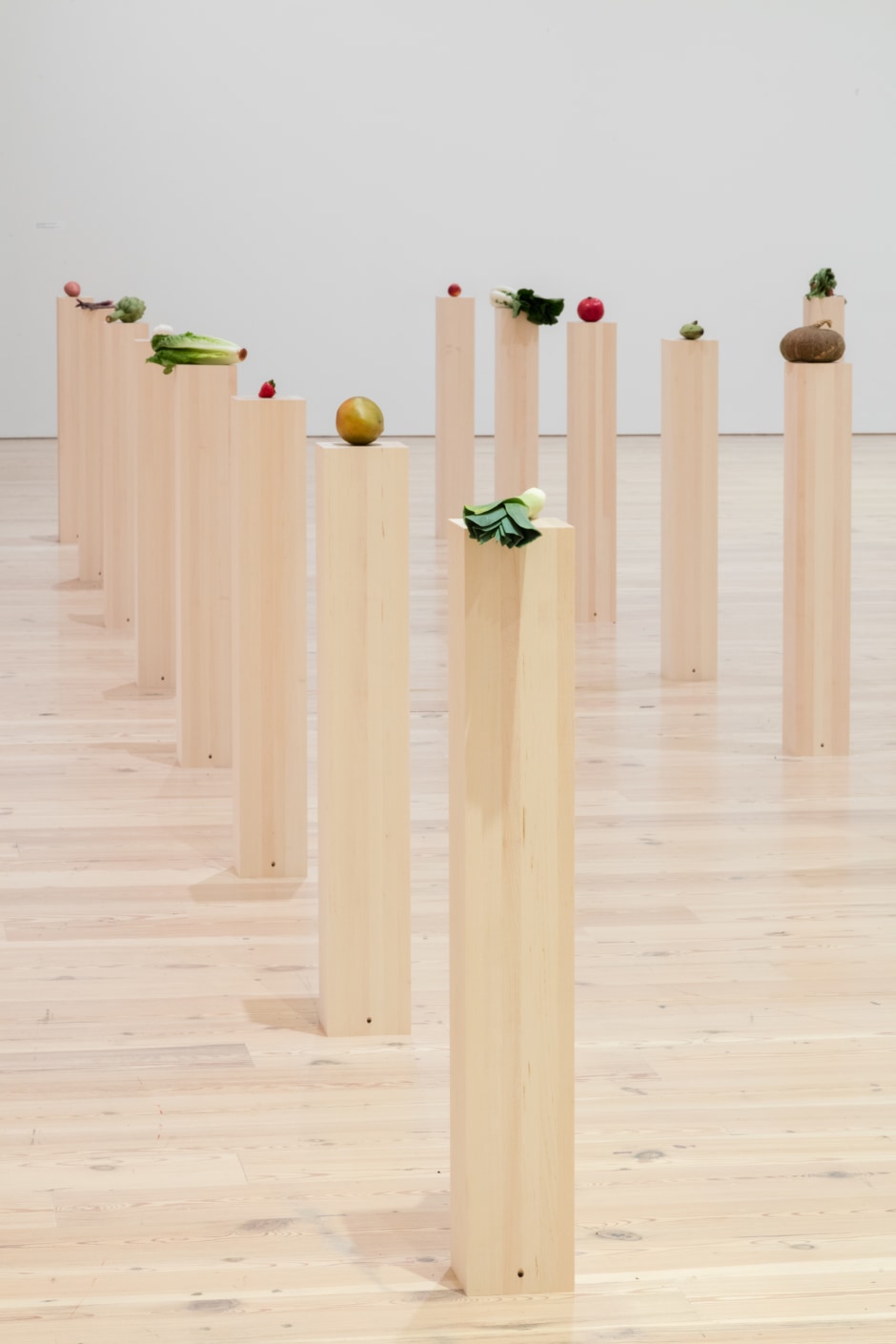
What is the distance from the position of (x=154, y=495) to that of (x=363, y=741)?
6.22 feet

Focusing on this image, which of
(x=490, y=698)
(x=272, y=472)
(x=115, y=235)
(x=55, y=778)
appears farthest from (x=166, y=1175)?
(x=115, y=235)

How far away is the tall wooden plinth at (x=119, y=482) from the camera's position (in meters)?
4.75

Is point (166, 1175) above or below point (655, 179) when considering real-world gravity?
below

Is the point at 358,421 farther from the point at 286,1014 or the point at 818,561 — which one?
the point at 818,561

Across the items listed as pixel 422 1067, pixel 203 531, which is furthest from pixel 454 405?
pixel 422 1067

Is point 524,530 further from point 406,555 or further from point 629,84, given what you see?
point 629,84

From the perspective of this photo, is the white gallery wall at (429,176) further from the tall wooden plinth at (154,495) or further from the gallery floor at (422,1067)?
the gallery floor at (422,1067)

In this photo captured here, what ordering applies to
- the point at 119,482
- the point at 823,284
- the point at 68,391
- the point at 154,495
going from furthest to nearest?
the point at 823,284
the point at 68,391
the point at 119,482
the point at 154,495

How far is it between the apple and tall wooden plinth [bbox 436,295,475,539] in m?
4.23

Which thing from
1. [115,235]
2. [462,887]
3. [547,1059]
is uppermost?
[115,235]

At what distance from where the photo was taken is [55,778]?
11.9 ft

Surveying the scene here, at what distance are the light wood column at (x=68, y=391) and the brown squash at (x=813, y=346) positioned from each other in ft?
9.54

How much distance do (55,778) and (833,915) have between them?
152 cm

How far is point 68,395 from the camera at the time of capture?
6113mm
